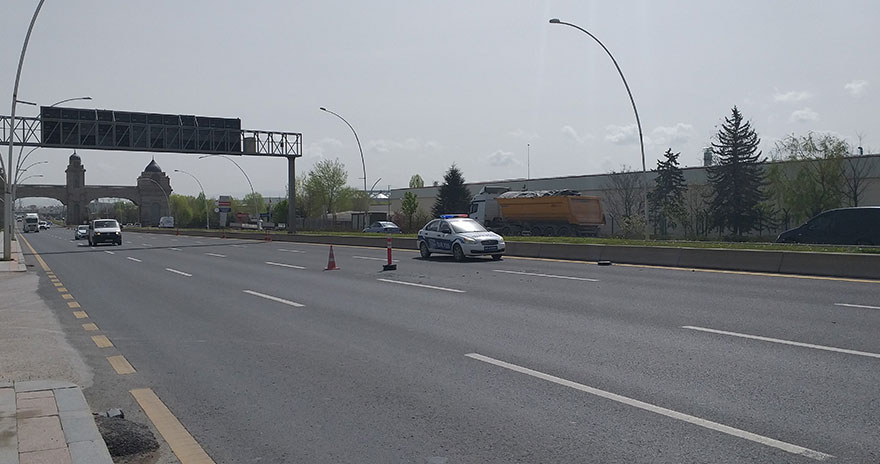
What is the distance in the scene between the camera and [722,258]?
63.6 feet

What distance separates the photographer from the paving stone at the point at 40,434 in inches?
197

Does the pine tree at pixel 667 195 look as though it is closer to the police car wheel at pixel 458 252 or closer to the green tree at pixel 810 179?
the green tree at pixel 810 179

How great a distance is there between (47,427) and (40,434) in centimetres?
17

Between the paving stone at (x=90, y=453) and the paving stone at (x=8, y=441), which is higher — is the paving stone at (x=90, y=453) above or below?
below

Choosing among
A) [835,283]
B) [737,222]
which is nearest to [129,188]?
[737,222]

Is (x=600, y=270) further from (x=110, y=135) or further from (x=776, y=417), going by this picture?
(x=110, y=135)

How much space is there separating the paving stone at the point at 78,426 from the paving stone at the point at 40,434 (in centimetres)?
5

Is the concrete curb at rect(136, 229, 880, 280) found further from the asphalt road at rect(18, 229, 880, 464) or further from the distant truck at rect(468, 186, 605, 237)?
the distant truck at rect(468, 186, 605, 237)

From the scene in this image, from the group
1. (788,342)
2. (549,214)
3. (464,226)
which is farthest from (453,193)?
(788,342)

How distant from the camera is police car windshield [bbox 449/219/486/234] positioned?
82.3 ft

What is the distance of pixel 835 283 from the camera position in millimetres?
14906

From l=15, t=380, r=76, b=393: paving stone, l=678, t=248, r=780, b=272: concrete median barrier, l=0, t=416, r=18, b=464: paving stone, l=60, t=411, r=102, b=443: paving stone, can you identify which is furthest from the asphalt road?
l=678, t=248, r=780, b=272: concrete median barrier

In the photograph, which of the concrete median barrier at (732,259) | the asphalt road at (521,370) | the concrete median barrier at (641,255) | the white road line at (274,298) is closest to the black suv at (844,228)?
the concrete median barrier at (641,255)

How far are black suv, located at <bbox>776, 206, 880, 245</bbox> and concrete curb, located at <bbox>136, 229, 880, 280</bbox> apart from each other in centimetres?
668
